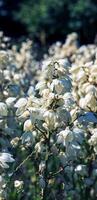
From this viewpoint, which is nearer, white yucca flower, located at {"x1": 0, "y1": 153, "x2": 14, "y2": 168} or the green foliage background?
white yucca flower, located at {"x1": 0, "y1": 153, "x2": 14, "y2": 168}

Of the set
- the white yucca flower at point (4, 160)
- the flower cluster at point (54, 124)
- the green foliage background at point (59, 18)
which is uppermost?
the green foliage background at point (59, 18)

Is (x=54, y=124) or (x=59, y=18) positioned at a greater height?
(x=59, y=18)

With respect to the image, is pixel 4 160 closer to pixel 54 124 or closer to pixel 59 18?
pixel 54 124

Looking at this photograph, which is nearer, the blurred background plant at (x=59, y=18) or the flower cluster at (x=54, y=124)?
the flower cluster at (x=54, y=124)

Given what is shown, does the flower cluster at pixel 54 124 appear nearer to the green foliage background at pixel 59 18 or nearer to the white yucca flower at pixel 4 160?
the white yucca flower at pixel 4 160

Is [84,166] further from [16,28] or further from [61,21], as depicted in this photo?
[16,28]

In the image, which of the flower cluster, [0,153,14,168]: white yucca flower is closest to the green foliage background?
the flower cluster

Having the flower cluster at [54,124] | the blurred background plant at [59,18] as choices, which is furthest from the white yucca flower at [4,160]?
the blurred background plant at [59,18]

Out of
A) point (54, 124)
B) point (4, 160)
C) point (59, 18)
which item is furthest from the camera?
point (59, 18)

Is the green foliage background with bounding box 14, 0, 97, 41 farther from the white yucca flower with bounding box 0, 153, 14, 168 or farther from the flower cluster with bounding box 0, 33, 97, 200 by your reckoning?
the white yucca flower with bounding box 0, 153, 14, 168

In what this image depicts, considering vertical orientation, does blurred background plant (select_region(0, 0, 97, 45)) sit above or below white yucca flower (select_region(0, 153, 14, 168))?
above

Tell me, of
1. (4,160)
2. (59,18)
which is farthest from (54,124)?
(59,18)

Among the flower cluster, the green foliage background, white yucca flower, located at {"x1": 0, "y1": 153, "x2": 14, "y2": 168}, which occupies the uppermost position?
the green foliage background
